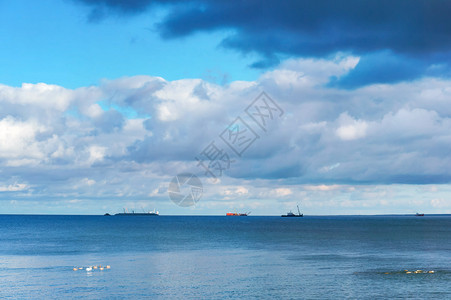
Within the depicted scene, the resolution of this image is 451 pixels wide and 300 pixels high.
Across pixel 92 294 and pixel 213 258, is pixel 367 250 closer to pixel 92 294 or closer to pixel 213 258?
pixel 213 258

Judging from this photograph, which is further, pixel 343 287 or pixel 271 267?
pixel 271 267

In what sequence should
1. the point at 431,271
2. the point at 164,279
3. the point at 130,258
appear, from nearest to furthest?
the point at 164,279
the point at 431,271
the point at 130,258

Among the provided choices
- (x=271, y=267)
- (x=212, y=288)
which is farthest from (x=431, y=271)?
(x=212, y=288)

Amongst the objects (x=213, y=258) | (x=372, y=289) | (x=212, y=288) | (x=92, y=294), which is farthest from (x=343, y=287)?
(x=213, y=258)

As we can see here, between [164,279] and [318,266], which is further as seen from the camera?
[318,266]

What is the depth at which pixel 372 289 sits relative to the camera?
9062cm

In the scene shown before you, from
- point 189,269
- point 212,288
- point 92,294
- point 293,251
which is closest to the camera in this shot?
point 92,294

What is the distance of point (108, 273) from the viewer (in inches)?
4306

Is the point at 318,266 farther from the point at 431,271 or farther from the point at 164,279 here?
the point at 164,279

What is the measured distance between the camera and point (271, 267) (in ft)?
396

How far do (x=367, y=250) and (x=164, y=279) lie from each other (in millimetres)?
88337

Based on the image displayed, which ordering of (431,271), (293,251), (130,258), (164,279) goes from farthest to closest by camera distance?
(293,251), (130,258), (431,271), (164,279)

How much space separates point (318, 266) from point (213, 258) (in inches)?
1294

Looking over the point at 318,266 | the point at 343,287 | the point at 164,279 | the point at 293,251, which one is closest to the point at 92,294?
the point at 164,279
